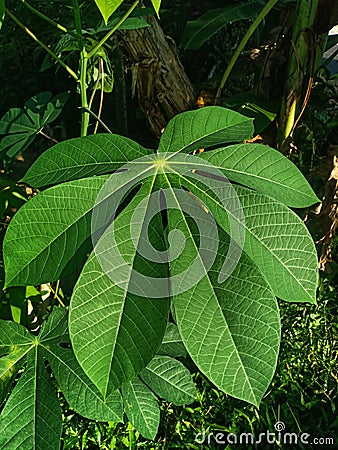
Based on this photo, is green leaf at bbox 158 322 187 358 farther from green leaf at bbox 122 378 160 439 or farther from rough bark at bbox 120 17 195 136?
A: rough bark at bbox 120 17 195 136

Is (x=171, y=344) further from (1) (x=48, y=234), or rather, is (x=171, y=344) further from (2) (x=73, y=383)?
(1) (x=48, y=234)

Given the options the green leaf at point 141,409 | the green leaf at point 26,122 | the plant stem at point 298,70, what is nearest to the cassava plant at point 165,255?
the green leaf at point 141,409

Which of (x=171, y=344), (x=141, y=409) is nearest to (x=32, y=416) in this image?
(x=141, y=409)

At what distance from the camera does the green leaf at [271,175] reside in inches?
24.6

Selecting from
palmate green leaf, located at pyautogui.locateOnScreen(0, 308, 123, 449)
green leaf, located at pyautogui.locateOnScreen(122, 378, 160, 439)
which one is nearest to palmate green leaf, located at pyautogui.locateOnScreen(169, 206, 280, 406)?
palmate green leaf, located at pyautogui.locateOnScreen(0, 308, 123, 449)

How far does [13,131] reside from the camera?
1.13m

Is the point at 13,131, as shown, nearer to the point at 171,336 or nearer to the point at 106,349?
the point at 171,336

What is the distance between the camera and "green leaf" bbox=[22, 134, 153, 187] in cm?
64

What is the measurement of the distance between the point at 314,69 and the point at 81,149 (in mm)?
771

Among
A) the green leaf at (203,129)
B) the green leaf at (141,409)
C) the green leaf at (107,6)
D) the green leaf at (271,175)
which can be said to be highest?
the green leaf at (107,6)

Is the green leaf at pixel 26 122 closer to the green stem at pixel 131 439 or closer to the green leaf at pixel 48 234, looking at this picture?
the green leaf at pixel 48 234

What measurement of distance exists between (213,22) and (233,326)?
0.92 meters

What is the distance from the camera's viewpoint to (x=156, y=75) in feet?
3.77

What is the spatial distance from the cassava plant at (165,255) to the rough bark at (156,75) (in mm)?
512
